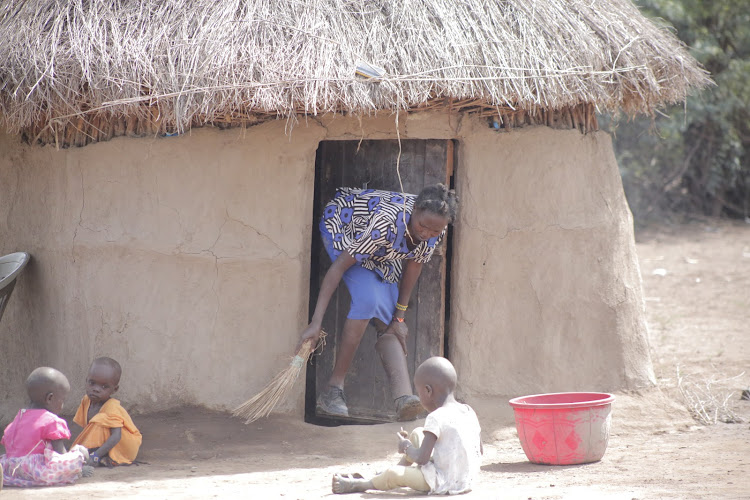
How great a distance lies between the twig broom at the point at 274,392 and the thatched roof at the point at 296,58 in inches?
50.5

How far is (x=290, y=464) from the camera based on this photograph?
13.6ft

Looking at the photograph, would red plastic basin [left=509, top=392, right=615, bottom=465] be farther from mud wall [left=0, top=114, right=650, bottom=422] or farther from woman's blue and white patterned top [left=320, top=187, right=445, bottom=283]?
woman's blue and white patterned top [left=320, top=187, right=445, bottom=283]

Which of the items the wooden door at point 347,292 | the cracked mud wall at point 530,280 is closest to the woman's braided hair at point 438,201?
the cracked mud wall at point 530,280

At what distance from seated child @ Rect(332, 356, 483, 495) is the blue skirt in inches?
42.1

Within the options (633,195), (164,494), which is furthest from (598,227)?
(633,195)

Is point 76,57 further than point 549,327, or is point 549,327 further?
point 549,327

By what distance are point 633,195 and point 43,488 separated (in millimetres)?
10785

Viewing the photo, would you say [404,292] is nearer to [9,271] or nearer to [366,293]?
[366,293]

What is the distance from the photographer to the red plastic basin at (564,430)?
12.8 feet

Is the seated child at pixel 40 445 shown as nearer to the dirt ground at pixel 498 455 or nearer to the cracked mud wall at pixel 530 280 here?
the dirt ground at pixel 498 455

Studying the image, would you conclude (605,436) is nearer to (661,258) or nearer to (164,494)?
(164,494)

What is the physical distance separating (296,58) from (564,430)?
7.60 ft

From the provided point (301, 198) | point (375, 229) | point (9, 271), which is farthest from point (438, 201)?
point (9, 271)

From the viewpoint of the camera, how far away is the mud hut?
4.62m
